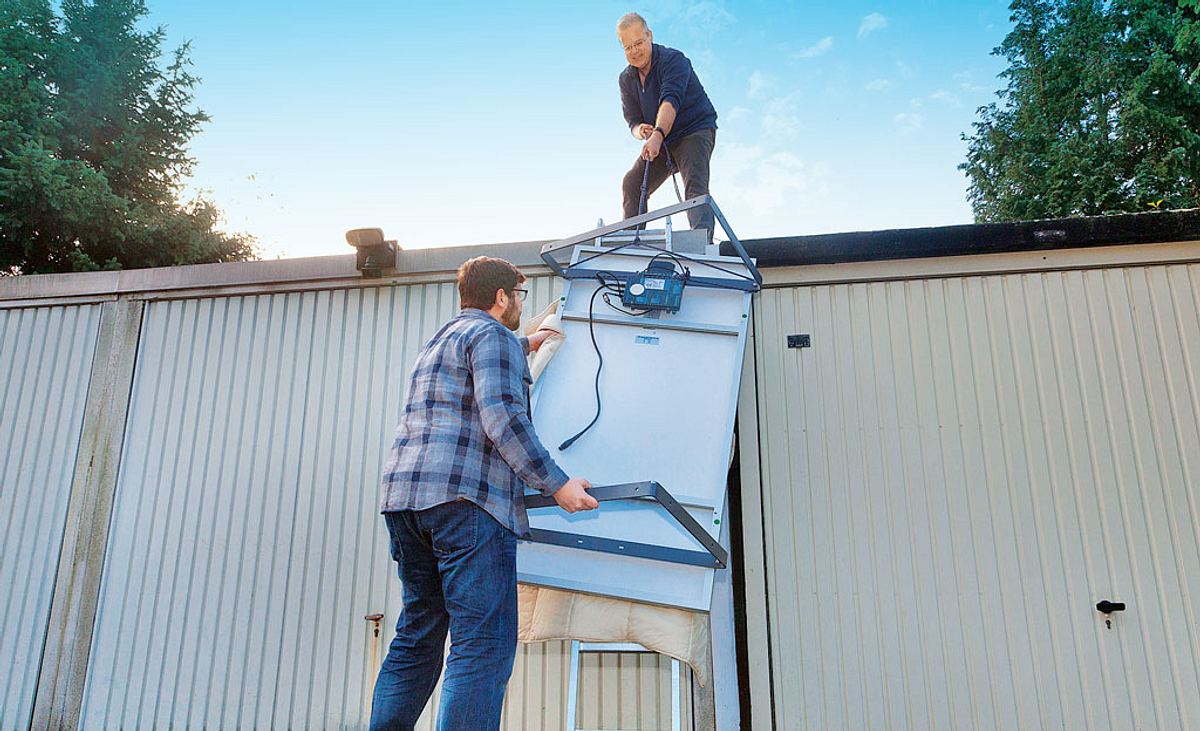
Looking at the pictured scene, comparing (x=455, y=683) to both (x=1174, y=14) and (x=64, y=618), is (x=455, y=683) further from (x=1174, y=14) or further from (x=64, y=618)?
(x=1174, y=14)

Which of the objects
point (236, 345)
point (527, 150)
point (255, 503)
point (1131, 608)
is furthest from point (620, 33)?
point (1131, 608)

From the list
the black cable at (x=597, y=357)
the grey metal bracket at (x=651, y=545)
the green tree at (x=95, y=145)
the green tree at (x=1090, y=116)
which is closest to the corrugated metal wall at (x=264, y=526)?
the black cable at (x=597, y=357)

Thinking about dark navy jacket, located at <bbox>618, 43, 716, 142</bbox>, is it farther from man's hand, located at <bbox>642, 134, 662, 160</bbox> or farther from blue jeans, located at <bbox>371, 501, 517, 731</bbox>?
blue jeans, located at <bbox>371, 501, 517, 731</bbox>

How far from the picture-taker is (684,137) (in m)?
3.61

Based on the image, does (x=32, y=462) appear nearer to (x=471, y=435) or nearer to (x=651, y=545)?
(x=471, y=435)

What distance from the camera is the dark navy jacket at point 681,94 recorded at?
140 inches

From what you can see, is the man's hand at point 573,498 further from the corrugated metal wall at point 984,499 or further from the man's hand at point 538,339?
the corrugated metal wall at point 984,499

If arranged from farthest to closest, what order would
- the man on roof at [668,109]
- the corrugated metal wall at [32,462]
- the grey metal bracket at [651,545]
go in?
the corrugated metal wall at [32,462] → the man on roof at [668,109] → the grey metal bracket at [651,545]

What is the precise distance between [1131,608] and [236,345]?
4.00 meters

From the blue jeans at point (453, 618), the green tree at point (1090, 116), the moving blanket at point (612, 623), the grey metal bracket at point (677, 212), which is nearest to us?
the blue jeans at point (453, 618)

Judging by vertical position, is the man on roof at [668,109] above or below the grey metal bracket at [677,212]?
above

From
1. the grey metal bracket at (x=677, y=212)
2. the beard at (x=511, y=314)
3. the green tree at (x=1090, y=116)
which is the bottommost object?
the beard at (x=511, y=314)

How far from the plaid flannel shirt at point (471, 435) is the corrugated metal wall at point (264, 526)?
4.78 ft

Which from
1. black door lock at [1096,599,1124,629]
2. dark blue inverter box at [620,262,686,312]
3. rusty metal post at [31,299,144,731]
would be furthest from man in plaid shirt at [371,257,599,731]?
rusty metal post at [31,299,144,731]
